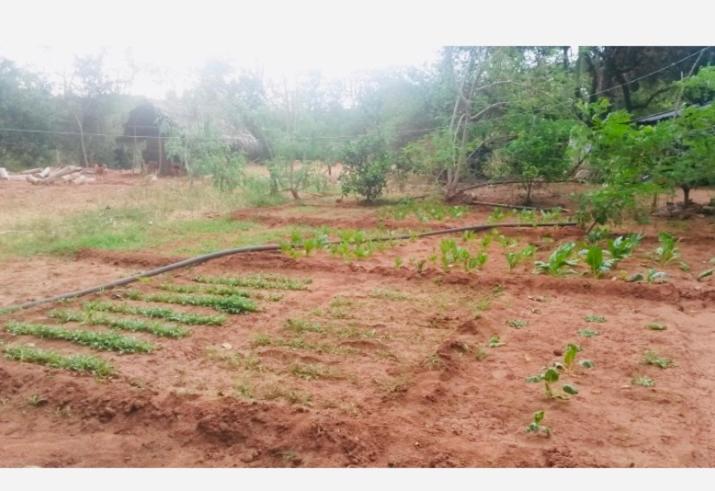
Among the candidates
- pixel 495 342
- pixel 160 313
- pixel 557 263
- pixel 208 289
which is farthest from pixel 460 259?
pixel 160 313

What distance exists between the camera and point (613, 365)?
3436 mm

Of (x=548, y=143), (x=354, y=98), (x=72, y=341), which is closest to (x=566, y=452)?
(x=72, y=341)

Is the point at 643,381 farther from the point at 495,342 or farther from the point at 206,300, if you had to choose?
the point at 206,300

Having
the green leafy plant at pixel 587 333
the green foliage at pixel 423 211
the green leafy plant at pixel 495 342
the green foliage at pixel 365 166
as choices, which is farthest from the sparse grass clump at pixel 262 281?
the green foliage at pixel 365 166

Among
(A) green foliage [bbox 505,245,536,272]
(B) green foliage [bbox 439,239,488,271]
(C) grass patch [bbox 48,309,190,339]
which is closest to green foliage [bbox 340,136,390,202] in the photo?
(B) green foliage [bbox 439,239,488,271]

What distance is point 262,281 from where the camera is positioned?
5.63 meters

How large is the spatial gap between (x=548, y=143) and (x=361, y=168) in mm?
4112

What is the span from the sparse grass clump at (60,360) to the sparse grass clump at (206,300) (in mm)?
1272

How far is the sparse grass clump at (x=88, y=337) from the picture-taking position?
148 inches

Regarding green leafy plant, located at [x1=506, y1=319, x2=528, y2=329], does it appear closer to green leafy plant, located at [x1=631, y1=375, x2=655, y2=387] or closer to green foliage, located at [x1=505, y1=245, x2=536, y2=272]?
green leafy plant, located at [x1=631, y1=375, x2=655, y2=387]

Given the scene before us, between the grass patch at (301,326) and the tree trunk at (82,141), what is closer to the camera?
the grass patch at (301,326)

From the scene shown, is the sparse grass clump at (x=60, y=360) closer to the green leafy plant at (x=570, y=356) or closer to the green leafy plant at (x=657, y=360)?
the green leafy plant at (x=570, y=356)

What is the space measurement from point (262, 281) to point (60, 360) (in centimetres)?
234

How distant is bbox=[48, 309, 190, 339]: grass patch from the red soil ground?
5.1 inches
